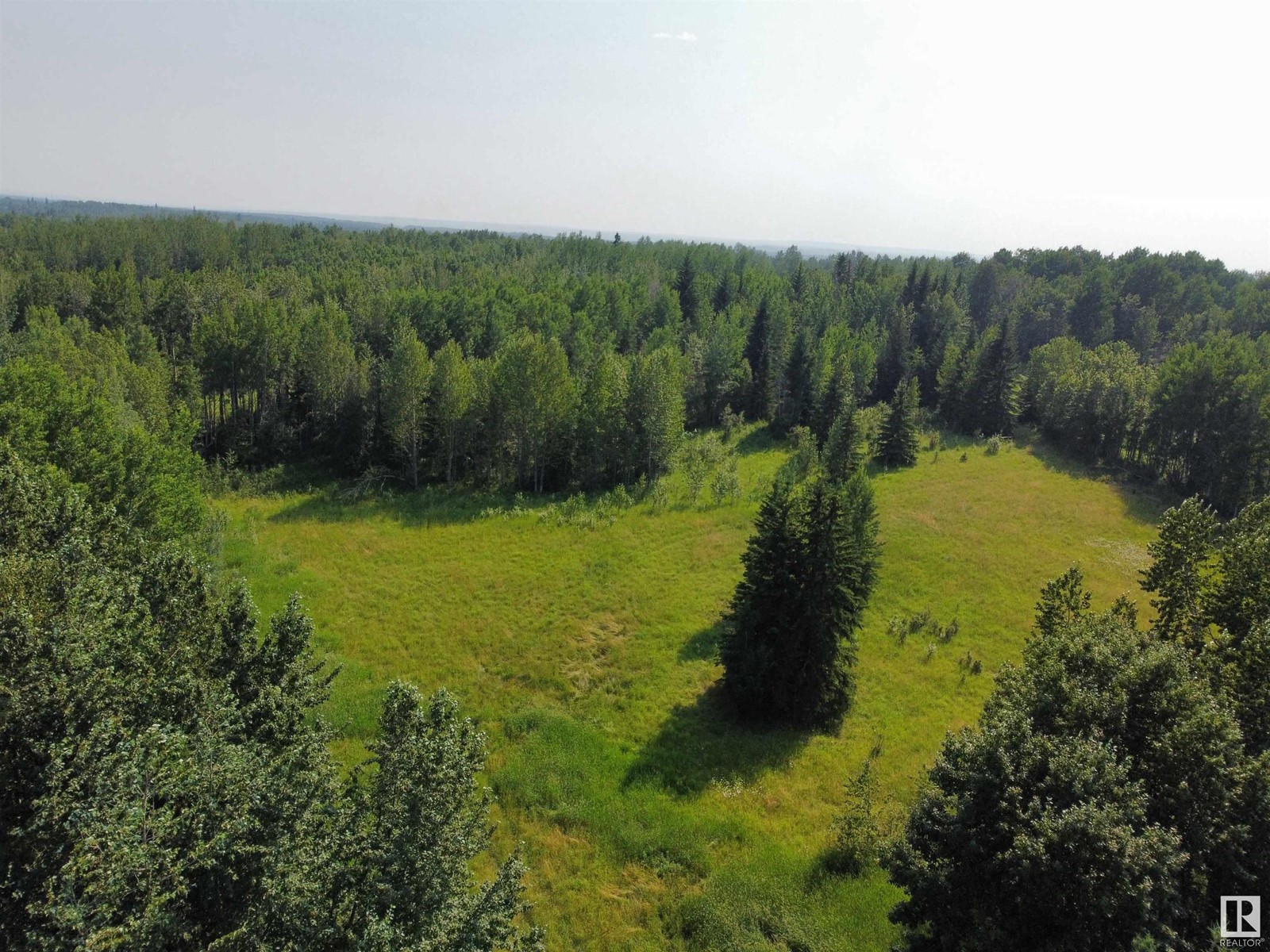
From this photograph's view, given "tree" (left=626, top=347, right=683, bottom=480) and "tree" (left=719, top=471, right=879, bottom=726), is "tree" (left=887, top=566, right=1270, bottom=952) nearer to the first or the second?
"tree" (left=719, top=471, right=879, bottom=726)

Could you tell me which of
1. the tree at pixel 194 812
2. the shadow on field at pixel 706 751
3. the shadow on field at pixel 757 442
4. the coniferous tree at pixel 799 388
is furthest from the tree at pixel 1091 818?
the coniferous tree at pixel 799 388

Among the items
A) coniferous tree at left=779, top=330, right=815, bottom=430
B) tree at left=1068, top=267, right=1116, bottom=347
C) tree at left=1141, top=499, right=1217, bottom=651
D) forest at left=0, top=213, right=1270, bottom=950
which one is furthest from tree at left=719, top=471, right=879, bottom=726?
tree at left=1068, top=267, right=1116, bottom=347

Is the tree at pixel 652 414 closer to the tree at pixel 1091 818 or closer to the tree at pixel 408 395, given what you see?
the tree at pixel 408 395

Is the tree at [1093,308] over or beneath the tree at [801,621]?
over

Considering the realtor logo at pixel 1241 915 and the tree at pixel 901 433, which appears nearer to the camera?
the realtor logo at pixel 1241 915

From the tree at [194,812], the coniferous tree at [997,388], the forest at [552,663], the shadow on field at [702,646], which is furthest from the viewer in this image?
the coniferous tree at [997,388]

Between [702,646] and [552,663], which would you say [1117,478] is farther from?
[552,663]
